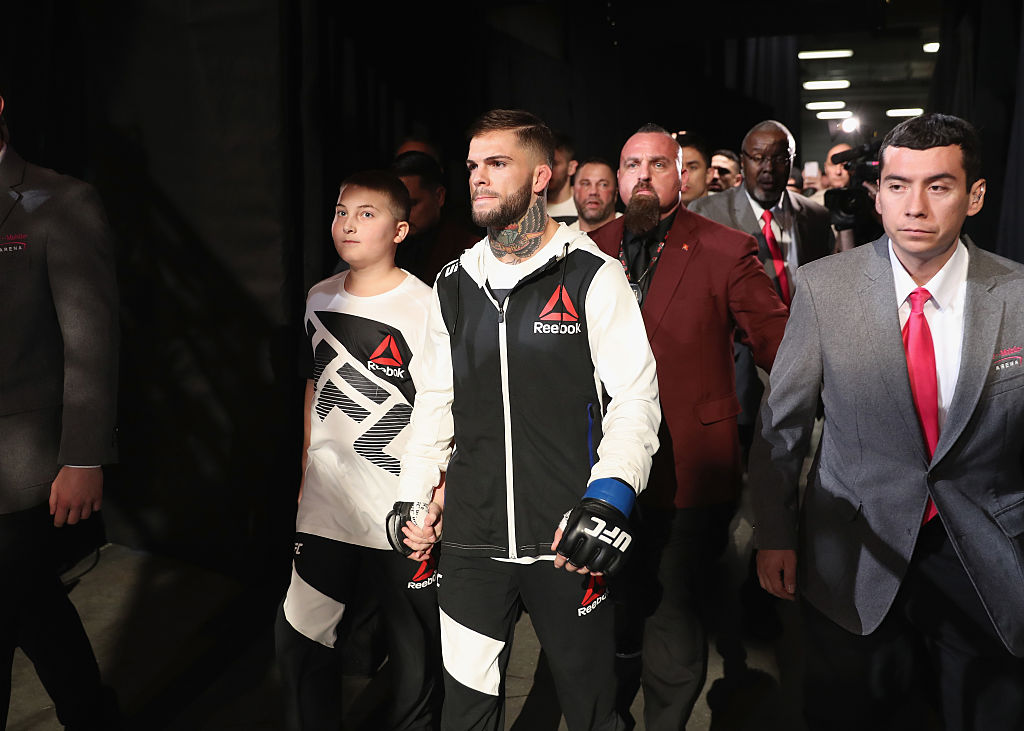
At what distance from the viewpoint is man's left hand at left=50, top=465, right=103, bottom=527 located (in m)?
2.60

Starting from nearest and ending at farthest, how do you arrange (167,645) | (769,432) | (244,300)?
(769,432)
(167,645)
(244,300)

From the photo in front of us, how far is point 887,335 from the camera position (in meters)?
2.05

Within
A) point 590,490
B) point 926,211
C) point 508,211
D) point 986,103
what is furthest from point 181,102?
point 986,103

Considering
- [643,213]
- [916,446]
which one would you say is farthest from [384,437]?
[916,446]

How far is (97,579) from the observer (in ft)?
14.2

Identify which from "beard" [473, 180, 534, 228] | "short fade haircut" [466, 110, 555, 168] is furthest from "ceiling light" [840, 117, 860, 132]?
"beard" [473, 180, 534, 228]

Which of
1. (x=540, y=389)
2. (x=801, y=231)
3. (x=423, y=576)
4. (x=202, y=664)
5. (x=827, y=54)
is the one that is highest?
(x=827, y=54)

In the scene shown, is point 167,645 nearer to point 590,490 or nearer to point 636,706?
point 636,706

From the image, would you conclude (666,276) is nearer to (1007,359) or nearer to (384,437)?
(384,437)

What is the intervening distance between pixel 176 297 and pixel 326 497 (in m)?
1.81

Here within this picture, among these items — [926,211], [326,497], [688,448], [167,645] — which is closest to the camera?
[926,211]

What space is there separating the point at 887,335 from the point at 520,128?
948 mm

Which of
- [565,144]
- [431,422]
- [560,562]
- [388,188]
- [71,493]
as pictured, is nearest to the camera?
[560,562]

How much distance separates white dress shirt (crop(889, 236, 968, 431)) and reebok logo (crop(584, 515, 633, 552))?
2.31ft
